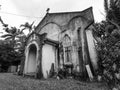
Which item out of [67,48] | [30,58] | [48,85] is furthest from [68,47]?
[48,85]

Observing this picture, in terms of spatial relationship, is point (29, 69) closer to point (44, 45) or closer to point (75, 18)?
point (44, 45)

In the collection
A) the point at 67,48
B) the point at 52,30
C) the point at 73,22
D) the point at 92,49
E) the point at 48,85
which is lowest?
the point at 48,85

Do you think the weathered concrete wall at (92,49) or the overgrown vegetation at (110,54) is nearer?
the overgrown vegetation at (110,54)

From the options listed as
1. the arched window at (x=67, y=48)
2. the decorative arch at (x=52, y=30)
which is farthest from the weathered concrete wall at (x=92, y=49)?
the decorative arch at (x=52, y=30)

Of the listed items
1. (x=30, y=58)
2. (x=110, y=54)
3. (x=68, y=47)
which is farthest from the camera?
(x=30, y=58)

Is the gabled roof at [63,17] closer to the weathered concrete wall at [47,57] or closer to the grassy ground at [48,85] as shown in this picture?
the weathered concrete wall at [47,57]

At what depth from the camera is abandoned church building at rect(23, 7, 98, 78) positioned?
9.61m

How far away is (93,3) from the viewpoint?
11633 mm

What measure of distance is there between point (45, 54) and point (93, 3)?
8.24 metres

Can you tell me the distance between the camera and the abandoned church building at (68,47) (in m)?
9.61

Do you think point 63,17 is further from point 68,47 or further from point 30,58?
point 30,58

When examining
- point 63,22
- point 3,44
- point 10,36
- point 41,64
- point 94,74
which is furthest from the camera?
point 10,36

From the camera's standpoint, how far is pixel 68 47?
440 inches

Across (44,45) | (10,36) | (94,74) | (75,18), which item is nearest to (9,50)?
(10,36)
